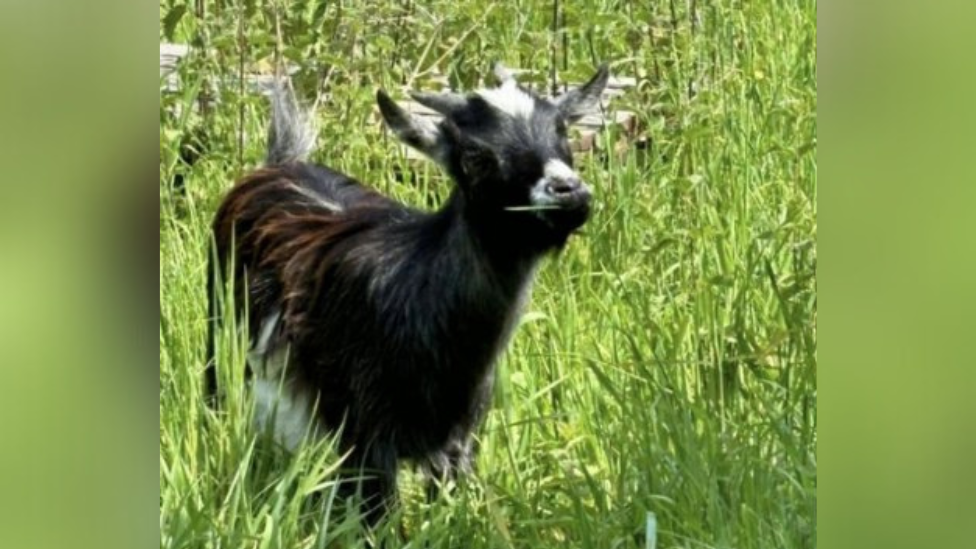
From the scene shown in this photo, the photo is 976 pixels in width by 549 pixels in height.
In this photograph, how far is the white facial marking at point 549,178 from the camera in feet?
9.61

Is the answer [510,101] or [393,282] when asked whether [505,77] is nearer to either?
[510,101]

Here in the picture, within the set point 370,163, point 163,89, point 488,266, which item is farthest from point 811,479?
point 163,89

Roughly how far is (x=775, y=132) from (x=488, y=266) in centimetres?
61

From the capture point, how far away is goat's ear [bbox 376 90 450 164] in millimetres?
2961

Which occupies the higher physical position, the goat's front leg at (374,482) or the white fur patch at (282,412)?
the white fur patch at (282,412)

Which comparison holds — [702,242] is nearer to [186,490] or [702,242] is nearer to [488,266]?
[488,266]

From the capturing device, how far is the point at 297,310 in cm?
327

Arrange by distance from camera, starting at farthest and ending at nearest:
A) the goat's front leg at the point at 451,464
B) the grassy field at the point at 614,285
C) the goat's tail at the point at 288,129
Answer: the goat's front leg at the point at 451,464, the goat's tail at the point at 288,129, the grassy field at the point at 614,285

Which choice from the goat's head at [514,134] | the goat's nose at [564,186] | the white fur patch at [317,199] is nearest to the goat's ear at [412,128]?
the goat's head at [514,134]

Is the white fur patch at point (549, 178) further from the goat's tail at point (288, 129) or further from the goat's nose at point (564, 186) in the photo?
the goat's tail at point (288, 129)

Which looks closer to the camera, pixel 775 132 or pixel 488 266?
pixel 775 132

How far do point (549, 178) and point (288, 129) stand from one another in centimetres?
47
